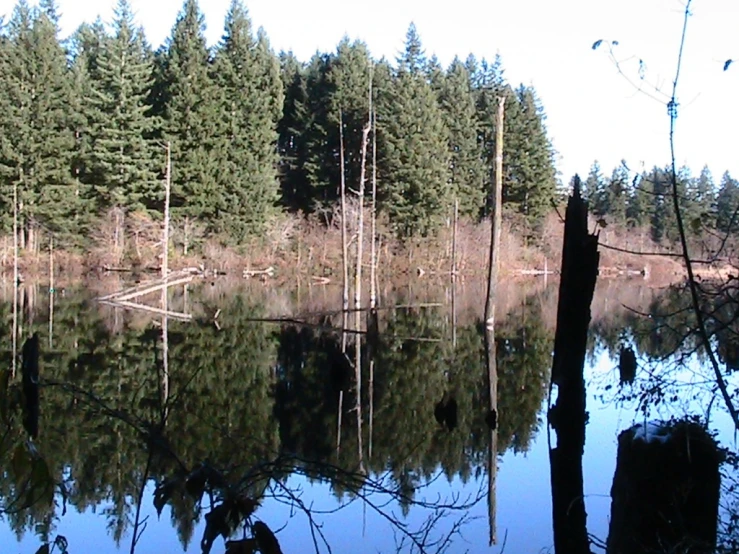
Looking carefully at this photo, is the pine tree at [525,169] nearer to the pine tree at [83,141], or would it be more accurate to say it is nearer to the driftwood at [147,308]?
the pine tree at [83,141]

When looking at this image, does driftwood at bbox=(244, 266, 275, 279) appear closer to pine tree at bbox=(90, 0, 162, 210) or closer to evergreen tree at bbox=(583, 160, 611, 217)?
pine tree at bbox=(90, 0, 162, 210)

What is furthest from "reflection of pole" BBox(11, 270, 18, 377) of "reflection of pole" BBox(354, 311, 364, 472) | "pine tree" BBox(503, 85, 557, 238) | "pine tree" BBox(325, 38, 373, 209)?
"pine tree" BBox(503, 85, 557, 238)

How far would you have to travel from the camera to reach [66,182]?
3766 centimetres

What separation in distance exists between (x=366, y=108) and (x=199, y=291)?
19.3 meters

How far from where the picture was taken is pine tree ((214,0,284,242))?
132 ft

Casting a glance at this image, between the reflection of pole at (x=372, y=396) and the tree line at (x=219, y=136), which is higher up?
the tree line at (x=219, y=136)

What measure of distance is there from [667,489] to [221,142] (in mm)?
40183

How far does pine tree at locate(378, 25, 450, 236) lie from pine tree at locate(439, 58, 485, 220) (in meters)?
2.40

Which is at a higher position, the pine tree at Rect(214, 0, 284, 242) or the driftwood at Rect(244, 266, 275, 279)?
the pine tree at Rect(214, 0, 284, 242)

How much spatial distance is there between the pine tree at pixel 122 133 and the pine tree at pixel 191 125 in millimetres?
1072

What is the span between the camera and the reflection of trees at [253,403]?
22.0ft

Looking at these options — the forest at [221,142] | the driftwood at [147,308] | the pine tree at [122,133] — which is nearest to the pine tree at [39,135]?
the forest at [221,142]

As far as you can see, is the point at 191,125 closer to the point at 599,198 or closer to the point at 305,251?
the point at 305,251

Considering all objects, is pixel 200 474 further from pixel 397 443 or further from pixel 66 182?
pixel 66 182
